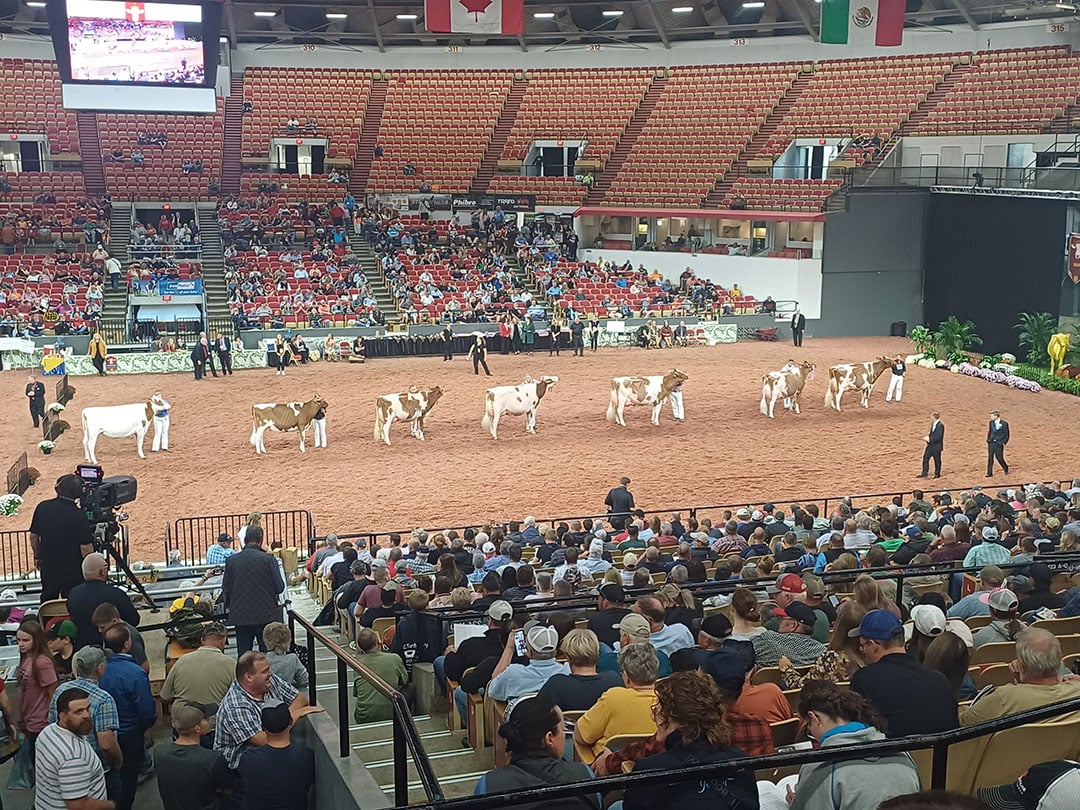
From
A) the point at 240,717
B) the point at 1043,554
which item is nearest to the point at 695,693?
the point at 240,717

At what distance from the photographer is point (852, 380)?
24.7 meters

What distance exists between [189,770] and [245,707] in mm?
391

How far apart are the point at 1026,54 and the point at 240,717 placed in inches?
1652

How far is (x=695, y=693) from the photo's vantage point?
413 cm

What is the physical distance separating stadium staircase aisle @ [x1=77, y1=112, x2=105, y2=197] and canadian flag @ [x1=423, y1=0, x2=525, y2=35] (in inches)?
696

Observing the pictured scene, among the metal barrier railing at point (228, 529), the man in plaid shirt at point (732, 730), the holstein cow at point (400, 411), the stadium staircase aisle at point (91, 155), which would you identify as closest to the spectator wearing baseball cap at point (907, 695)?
the man in plaid shirt at point (732, 730)

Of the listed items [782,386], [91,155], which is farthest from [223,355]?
[91,155]

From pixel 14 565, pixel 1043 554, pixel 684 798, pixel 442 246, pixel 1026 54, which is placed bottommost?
pixel 14 565

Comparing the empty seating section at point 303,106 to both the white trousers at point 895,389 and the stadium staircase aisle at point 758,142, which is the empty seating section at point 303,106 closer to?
the stadium staircase aisle at point 758,142

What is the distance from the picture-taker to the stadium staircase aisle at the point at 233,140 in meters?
44.7

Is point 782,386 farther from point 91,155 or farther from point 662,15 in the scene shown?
point 91,155

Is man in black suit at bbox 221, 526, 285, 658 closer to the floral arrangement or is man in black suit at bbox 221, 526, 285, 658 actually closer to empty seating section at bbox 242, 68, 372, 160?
the floral arrangement

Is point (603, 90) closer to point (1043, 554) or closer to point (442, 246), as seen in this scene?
point (442, 246)

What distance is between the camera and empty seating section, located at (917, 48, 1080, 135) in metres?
36.2
